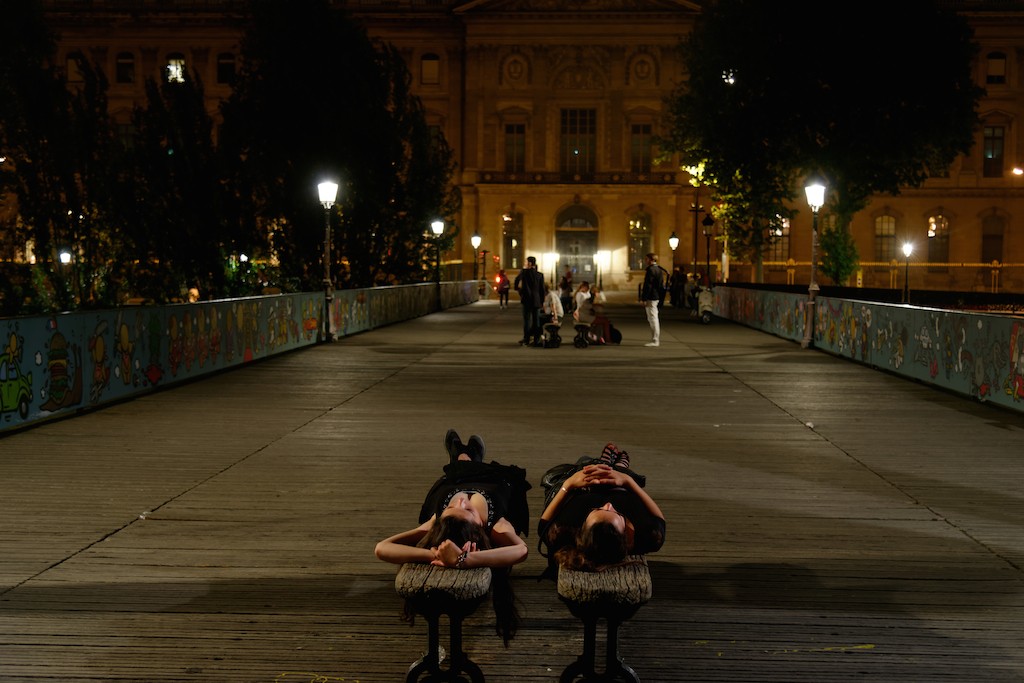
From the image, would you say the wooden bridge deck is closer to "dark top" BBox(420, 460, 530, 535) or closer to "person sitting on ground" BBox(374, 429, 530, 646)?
"person sitting on ground" BBox(374, 429, 530, 646)

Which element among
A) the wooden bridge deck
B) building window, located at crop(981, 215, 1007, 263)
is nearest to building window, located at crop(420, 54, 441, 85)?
building window, located at crop(981, 215, 1007, 263)

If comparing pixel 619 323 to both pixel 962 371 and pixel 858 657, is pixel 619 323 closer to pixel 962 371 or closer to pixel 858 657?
pixel 962 371

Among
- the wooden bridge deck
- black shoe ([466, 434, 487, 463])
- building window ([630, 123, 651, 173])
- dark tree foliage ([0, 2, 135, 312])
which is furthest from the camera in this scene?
building window ([630, 123, 651, 173])

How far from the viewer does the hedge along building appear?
73.1 metres

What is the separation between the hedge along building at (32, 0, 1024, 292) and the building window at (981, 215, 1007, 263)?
0.12 meters

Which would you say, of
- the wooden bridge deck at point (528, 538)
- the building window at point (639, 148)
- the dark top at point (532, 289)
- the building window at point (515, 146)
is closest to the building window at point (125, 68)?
the building window at point (515, 146)

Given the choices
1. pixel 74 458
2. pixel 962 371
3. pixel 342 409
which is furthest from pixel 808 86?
pixel 74 458

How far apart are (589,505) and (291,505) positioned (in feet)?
13.7

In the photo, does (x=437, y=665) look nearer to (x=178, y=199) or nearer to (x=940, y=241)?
(x=178, y=199)

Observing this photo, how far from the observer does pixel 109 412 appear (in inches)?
526

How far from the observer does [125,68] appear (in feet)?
252

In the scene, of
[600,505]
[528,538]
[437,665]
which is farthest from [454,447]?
[528,538]

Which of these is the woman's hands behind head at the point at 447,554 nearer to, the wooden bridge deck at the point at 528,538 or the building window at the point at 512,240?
the wooden bridge deck at the point at 528,538

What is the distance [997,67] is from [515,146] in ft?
100
